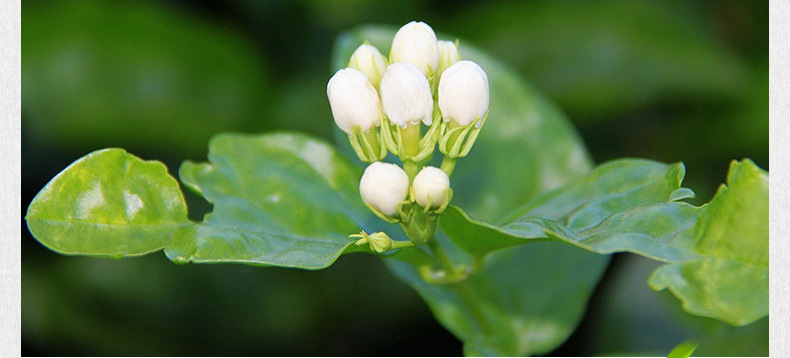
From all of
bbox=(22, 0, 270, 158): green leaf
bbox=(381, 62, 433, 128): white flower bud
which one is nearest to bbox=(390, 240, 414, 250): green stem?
bbox=(381, 62, 433, 128): white flower bud

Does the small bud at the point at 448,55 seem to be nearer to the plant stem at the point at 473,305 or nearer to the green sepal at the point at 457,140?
the green sepal at the point at 457,140

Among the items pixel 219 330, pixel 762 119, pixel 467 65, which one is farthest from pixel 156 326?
pixel 762 119

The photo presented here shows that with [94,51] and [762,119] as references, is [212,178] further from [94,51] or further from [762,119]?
[762,119]

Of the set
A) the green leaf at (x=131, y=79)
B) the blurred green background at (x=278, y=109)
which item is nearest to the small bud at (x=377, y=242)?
the blurred green background at (x=278, y=109)

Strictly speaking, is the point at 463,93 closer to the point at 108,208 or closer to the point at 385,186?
the point at 385,186

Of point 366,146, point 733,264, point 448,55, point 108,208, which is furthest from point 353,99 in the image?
point 733,264

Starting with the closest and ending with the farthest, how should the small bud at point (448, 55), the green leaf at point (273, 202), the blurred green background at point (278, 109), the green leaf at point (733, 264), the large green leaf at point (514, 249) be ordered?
the green leaf at point (733, 264) < the green leaf at point (273, 202) < the small bud at point (448, 55) < the large green leaf at point (514, 249) < the blurred green background at point (278, 109)
